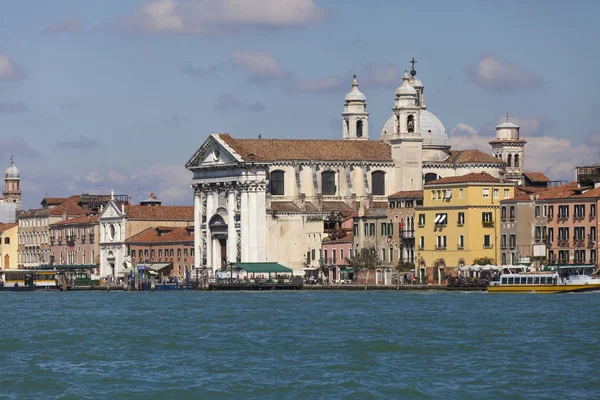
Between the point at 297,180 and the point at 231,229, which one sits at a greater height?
the point at 297,180

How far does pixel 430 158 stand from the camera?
389ft

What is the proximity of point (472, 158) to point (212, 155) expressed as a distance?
679 inches

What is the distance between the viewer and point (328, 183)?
11419 centimetres

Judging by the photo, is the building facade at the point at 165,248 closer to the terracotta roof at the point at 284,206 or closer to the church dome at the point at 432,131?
the terracotta roof at the point at 284,206

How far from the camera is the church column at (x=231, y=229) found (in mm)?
111875

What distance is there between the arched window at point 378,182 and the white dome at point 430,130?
463cm

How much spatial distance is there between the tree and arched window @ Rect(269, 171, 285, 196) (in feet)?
43.1

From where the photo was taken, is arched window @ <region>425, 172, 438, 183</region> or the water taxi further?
arched window @ <region>425, 172, 438, 183</region>

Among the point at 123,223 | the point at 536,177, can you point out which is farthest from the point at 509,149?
the point at 123,223

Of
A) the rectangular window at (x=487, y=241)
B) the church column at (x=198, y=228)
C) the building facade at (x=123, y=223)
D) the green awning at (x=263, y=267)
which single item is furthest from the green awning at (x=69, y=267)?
the rectangular window at (x=487, y=241)

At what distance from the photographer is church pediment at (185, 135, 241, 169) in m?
111

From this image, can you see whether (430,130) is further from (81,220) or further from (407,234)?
(81,220)

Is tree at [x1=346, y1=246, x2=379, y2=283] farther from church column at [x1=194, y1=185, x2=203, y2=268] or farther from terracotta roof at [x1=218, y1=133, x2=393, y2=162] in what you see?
church column at [x1=194, y1=185, x2=203, y2=268]

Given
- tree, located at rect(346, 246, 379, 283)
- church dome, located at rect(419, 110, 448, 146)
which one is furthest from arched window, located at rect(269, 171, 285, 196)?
tree, located at rect(346, 246, 379, 283)
